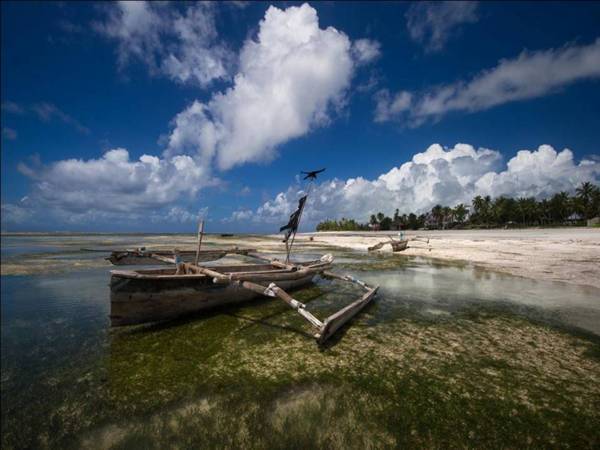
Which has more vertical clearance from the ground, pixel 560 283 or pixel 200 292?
pixel 200 292

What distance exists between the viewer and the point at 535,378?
4836 mm

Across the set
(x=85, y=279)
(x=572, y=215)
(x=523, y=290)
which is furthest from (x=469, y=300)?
(x=572, y=215)

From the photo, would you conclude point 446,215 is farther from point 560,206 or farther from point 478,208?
point 560,206

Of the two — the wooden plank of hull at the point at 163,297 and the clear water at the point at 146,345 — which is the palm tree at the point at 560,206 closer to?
the clear water at the point at 146,345

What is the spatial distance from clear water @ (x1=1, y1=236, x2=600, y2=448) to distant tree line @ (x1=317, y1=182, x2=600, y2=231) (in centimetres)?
8085

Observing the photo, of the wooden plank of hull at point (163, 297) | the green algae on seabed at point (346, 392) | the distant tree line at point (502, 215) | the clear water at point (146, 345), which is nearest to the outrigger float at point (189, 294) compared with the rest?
the wooden plank of hull at point (163, 297)

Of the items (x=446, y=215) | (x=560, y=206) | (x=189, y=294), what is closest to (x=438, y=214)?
(x=446, y=215)

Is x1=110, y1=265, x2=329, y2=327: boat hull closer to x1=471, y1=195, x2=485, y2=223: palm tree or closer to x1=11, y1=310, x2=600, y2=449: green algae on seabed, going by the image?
x1=11, y1=310, x2=600, y2=449: green algae on seabed

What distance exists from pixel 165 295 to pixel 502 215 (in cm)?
9288

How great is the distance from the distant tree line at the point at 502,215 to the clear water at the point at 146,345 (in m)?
80.9

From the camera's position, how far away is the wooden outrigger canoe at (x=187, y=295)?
247 inches

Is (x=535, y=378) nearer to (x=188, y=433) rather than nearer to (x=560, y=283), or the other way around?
(x=188, y=433)

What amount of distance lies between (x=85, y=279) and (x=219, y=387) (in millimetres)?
11022

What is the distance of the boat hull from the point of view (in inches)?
249
